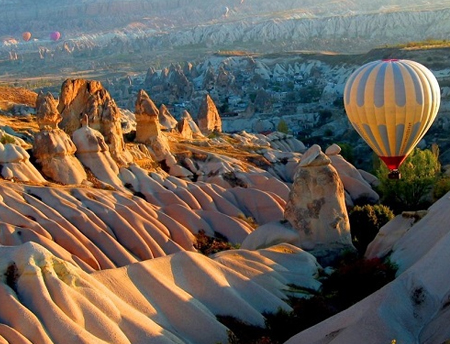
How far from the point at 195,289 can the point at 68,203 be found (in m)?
10.6

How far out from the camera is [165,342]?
41.0ft

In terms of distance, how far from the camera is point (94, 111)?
34500 mm

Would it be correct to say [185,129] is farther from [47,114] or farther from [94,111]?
[47,114]

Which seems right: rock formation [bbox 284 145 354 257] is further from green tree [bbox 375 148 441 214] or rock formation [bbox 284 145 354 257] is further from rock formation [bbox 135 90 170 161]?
rock formation [bbox 135 90 170 161]

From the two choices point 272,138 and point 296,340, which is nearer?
point 296,340

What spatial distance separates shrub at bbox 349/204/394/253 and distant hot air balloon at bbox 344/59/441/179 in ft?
5.51

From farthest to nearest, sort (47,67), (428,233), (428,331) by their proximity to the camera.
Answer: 1. (47,67)
2. (428,233)
3. (428,331)

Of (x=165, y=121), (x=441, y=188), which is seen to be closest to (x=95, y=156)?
(x=441, y=188)

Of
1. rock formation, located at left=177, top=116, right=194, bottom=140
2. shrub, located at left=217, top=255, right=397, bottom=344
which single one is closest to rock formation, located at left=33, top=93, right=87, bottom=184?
shrub, located at left=217, top=255, right=397, bottom=344

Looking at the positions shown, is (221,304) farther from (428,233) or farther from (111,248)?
(111,248)

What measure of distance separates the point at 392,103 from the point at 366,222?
403 cm

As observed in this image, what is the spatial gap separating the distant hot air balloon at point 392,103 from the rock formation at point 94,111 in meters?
Answer: 12.0

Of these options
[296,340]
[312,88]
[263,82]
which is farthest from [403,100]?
[263,82]

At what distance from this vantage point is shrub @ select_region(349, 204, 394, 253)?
2375cm
